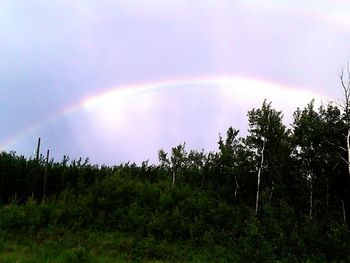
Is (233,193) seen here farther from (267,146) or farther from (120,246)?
(120,246)

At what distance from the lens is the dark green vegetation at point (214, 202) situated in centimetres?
2944

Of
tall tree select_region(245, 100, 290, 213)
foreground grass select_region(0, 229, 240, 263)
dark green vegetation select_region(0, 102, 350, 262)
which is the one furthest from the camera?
tall tree select_region(245, 100, 290, 213)

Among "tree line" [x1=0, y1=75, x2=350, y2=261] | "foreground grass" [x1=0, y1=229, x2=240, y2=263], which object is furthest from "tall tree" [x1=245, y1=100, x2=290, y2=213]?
"foreground grass" [x1=0, y1=229, x2=240, y2=263]

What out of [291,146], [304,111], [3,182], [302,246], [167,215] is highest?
[304,111]

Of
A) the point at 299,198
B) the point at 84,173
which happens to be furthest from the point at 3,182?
the point at 299,198

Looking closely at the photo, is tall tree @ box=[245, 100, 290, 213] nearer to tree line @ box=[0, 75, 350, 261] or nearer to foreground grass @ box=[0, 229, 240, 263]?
tree line @ box=[0, 75, 350, 261]

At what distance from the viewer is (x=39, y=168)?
46.9m

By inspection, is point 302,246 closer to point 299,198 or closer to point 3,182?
point 299,198

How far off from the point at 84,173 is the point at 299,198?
23056 mm

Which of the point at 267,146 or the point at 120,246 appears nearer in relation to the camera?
the point at 120,246

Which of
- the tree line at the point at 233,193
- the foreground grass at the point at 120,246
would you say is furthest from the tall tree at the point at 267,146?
the foreground grass at the point at 120,246

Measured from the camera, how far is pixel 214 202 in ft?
130

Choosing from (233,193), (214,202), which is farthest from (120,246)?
(233,193)

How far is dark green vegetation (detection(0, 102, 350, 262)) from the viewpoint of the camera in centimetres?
2944
